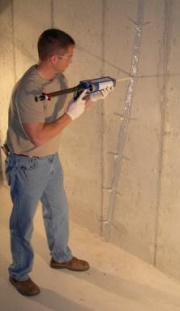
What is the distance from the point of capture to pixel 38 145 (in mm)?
1944

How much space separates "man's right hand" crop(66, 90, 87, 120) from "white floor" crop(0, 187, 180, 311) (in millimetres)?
971

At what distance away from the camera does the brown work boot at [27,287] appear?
7.11 feet

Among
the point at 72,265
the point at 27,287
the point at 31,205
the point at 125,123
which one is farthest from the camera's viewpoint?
the point at 72,265

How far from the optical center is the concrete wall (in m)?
2.02

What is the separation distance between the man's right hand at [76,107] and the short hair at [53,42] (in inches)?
9.3

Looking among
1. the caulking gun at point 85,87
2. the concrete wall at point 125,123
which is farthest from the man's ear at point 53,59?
the concrete wall at point 125,123

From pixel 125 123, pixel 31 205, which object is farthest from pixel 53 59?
pixel 31 205

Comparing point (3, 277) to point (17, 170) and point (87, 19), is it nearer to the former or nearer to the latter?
point (17, 170)

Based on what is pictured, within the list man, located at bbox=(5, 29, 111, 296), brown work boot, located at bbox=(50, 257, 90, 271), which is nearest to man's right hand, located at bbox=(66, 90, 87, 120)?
man, located at bbox=(5, 29, 111, 296)

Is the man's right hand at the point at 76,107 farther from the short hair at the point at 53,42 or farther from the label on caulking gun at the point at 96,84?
the short hair at the point at 53,42

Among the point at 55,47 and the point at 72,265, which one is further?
the point at 72,265

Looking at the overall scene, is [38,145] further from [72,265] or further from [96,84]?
[72,265]

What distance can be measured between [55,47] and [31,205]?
31.3 inches

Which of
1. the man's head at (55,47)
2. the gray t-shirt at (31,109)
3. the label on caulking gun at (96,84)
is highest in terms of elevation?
the man's head at (55,47)
